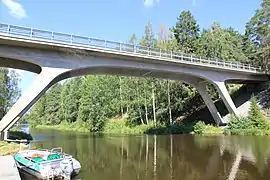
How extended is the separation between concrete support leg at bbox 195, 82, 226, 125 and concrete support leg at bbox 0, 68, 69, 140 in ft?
66.6

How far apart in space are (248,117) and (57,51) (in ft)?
76.8

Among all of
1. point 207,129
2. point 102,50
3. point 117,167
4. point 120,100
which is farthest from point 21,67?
point 120,100

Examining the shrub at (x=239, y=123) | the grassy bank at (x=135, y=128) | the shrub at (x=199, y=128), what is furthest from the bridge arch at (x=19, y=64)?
the shrub at (x=239, y=123)

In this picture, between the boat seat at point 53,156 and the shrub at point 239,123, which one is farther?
the shrub at point 239,123

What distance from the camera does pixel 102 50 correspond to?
77.4 feet

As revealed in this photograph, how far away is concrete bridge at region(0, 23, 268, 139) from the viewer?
19.6 m

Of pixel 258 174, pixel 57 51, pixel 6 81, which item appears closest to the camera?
pixel 258 174

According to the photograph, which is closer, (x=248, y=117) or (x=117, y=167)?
(x=117, y=167)

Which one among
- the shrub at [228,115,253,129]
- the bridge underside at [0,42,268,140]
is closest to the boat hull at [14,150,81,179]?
the bridge underside at [0,42,268,140]

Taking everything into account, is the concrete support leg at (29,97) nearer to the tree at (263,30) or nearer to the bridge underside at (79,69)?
the bridge underside at (79,69)

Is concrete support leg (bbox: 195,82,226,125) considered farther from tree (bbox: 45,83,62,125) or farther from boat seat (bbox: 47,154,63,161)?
tree (bbox: 45,83,62,125)

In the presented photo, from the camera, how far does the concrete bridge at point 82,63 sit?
19.6 metres

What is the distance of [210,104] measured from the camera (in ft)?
116

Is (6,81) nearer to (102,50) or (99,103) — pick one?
(99,103)
